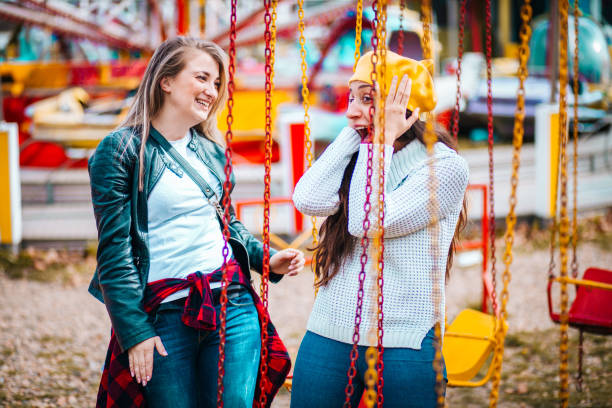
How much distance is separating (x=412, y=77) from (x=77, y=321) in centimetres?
389

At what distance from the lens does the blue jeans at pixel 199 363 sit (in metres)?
1.76

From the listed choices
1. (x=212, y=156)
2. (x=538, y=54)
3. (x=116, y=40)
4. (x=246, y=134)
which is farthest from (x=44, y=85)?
(x=212, y=156)

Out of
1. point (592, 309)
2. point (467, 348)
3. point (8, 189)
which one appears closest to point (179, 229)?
point (467, 348)

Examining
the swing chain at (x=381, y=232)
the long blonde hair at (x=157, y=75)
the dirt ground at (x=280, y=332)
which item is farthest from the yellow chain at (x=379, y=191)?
the dirt ground at (x=280, y=332)

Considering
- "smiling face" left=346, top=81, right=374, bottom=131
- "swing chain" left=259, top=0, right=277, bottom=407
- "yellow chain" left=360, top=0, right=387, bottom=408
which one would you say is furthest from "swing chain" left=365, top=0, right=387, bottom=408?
"swing chain" left=259, top=0, right=277, bottom=407

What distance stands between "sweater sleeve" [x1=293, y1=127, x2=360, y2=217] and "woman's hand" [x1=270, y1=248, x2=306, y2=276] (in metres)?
0.29

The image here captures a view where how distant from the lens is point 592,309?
3121 millimetres

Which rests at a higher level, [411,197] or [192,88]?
[192,88]

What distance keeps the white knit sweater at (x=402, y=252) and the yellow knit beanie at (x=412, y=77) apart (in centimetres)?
12

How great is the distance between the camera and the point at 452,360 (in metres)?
2.55

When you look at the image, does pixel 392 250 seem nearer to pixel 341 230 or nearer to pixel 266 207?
pixel 341 230

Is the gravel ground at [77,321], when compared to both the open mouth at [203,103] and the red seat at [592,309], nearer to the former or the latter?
the red seat at [592,309]

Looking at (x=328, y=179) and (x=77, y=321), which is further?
(x=77, y=321)

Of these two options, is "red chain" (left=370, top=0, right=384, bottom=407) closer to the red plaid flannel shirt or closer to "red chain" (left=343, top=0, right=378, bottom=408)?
"red chain" (left=343, top=0, right=378, bottom=408)
